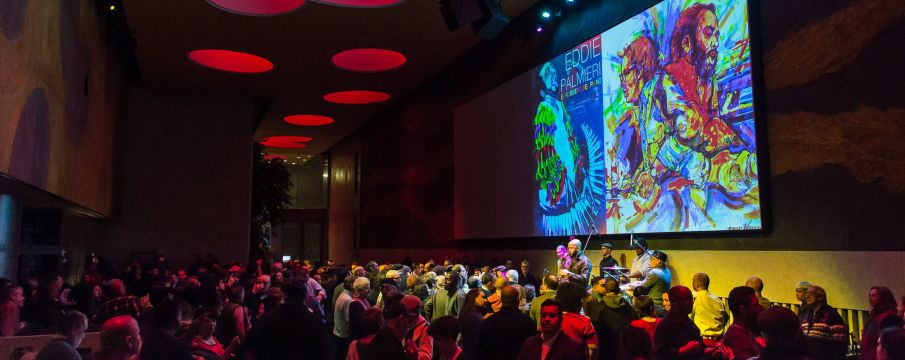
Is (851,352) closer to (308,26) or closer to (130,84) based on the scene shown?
(308,26)

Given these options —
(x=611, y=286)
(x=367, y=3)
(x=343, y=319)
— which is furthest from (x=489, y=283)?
(x=367, y=3)

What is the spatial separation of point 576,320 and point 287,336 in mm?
1767

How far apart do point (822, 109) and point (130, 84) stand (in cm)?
1622

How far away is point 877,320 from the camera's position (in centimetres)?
449

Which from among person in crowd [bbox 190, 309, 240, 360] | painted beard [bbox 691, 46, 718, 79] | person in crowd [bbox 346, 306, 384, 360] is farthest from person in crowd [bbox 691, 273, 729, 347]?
person in crowd [bbox 190, 309, 240, 360]

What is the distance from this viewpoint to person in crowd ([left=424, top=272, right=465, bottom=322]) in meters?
5.96

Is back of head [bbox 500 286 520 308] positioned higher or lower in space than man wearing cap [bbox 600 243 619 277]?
lower

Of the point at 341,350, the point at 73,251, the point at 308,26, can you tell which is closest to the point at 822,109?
the point at 341,350

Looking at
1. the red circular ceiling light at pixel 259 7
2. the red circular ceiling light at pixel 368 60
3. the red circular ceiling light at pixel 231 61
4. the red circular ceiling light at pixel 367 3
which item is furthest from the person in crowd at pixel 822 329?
the red circular ceiling light at pixel 231 61

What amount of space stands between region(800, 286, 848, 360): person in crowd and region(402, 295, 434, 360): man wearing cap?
8.35ft

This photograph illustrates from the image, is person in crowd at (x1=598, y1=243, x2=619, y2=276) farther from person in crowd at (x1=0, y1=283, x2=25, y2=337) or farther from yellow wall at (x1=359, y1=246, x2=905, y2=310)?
person in crowd at (x1=0, y1=283, x2=25, y2=337)

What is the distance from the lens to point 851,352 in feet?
17.9

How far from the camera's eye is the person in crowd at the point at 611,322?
185 inches

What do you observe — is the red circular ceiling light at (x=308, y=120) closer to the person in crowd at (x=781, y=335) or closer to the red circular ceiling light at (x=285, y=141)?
the red circular ceiling light at (x=285, y=141)
